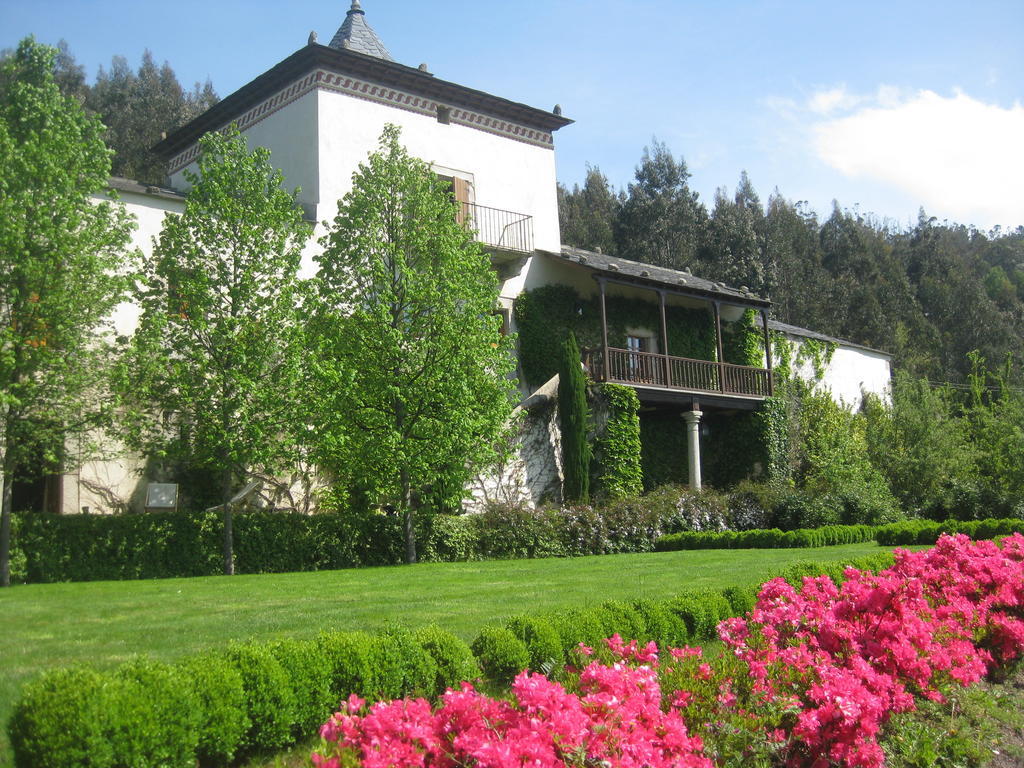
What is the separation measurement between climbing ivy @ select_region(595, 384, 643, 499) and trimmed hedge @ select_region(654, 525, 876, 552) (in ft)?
7.36

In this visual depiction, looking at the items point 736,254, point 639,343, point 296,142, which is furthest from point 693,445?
point 736,254

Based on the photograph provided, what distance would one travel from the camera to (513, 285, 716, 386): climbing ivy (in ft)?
75.2

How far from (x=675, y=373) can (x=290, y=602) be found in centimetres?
1691

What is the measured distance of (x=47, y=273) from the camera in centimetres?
1191

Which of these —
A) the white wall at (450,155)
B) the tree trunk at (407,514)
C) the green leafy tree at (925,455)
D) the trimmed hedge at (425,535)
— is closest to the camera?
the trimmed hedge at (425,535)

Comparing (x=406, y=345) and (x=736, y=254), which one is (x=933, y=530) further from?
(x=736, y=254)

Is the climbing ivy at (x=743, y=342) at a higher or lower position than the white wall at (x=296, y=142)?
lower

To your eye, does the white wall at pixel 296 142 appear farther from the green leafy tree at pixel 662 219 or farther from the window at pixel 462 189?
the green leafy tree at pixel 662 219

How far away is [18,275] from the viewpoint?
39.3 ft

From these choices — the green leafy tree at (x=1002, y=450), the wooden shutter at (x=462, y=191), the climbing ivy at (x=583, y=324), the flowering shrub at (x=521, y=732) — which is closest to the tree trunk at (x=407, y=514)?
the climbing ivy at (x=583, y=324)

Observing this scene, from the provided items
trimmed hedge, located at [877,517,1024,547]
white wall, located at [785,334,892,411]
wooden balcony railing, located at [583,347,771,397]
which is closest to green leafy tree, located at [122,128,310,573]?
wooden balcony railing, located at [583,347,771,397]

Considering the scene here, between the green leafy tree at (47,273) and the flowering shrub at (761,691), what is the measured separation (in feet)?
28.9

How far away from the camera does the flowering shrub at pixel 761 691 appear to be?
149 inches

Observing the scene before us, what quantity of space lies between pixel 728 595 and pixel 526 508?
941cm
